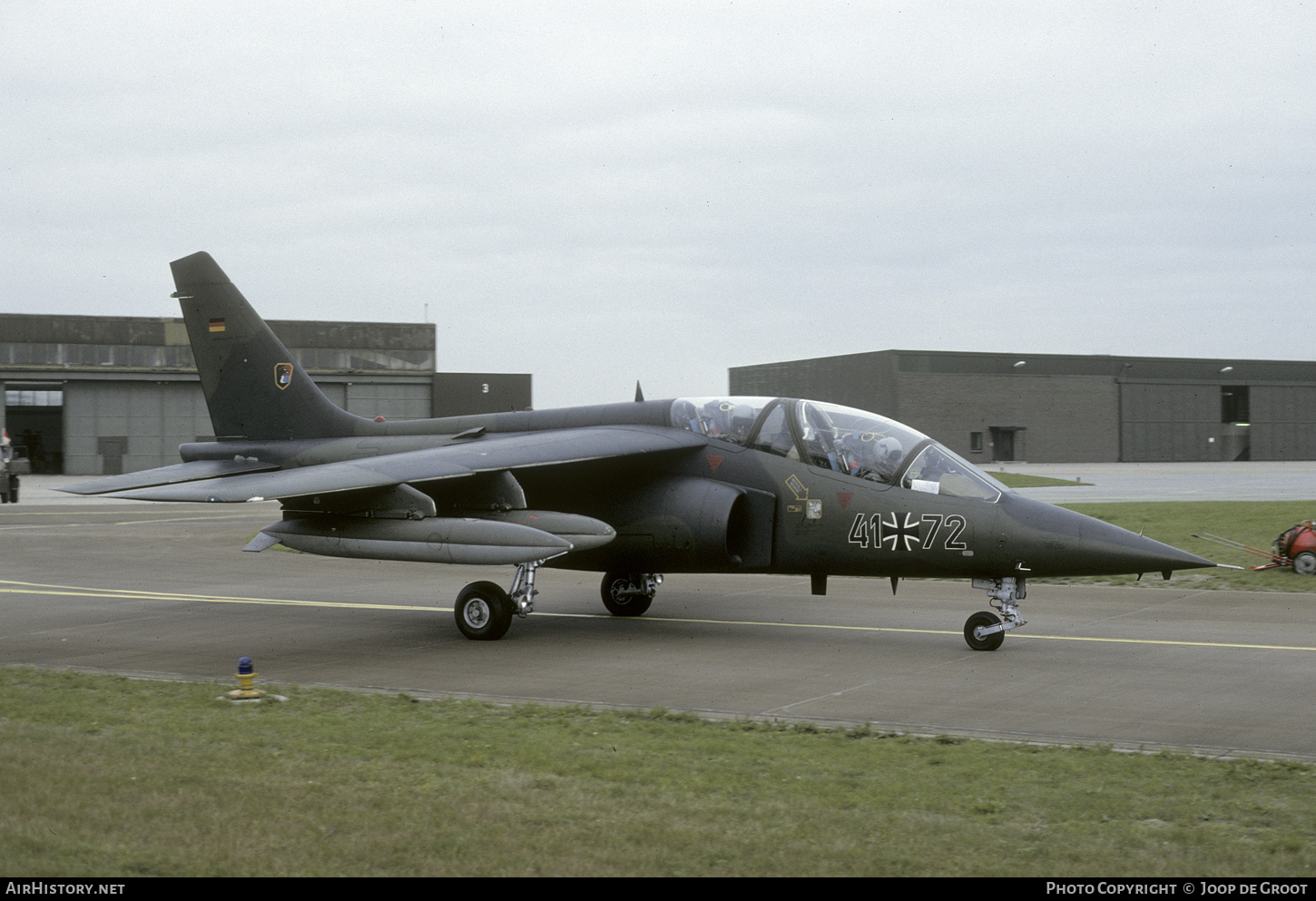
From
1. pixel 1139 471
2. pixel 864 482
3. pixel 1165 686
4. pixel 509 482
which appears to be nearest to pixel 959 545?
pixel 864 482

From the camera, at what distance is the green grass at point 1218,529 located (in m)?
18.2

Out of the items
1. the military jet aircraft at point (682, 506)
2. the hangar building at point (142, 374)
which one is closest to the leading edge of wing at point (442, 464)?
the military jet aircraft at point (682, 506)

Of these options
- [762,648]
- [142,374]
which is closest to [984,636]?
[762,648]

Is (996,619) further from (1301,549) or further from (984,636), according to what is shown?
(1301,549)

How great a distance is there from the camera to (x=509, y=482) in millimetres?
14227

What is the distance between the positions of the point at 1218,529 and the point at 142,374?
58.6 metres

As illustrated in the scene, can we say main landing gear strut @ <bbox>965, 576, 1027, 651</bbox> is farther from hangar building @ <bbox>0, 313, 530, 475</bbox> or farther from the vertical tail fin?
hangar building @ <bbox>0, 313, 530, 475</bbox>

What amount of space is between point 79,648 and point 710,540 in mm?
7434

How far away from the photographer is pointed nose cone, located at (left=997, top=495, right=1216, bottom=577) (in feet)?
38.5

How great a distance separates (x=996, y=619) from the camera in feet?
41.1

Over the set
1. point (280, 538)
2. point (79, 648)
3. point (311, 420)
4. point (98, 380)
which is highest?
point (98, 380)

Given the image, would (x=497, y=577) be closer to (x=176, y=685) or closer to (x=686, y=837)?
(x=176, y=685)

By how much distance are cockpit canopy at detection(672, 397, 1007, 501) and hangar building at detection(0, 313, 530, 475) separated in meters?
54.2

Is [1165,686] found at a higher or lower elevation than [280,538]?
lower
